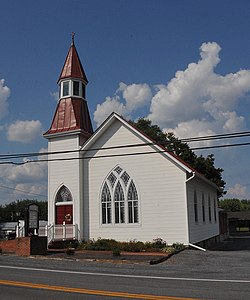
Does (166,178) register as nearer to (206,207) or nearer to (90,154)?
(90,154)

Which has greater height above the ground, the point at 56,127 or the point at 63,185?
the point at 56,127

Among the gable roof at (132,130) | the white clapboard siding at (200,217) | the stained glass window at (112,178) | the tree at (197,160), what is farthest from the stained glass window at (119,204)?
the tree at (197,160)

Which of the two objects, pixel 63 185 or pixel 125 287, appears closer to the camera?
pixel 125 287

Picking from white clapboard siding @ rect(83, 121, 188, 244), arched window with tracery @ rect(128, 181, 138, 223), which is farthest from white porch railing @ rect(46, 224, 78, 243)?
arched window with tracery @ rect(128, 181, 138, 223)

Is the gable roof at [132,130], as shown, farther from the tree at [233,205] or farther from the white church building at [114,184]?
the tree at [233,205]

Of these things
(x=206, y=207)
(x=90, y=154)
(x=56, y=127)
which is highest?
(x=56, y=127)

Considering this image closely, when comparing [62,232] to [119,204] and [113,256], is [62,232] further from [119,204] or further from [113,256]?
[113,256]

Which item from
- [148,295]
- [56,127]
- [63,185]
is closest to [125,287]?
[148,295]

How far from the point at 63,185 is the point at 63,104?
18.5 feet

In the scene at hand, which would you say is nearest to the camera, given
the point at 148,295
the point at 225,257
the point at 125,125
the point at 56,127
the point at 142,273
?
the point at 148,295

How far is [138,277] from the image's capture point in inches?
502

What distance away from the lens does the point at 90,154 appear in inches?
979

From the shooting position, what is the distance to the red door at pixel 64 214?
24859 mm

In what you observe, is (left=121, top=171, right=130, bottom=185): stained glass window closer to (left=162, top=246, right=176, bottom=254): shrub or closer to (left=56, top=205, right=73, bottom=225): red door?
(left=56, top=205, right=73, bottom=225): red door
